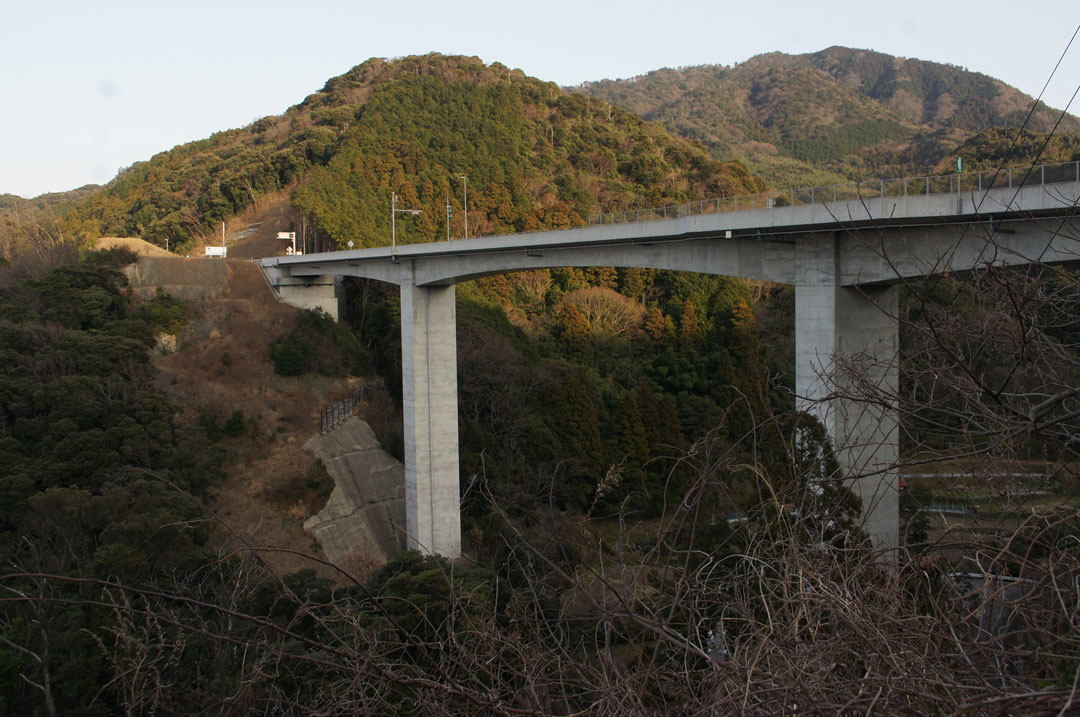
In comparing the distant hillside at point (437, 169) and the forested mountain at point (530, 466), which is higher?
the distant hillside at point (437, 169)

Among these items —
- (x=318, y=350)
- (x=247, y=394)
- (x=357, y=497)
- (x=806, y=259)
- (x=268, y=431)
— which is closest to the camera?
(x=806, y=259)

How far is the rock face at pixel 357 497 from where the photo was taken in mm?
25219

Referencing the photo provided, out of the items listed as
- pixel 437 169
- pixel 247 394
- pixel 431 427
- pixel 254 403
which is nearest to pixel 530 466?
pixel 431 427

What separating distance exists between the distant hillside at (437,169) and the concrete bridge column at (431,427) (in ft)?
69.1

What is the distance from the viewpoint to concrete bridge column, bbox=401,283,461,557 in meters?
24.7

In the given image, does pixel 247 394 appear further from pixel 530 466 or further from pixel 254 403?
pixel 530 466

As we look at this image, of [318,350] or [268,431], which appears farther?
[318,350]

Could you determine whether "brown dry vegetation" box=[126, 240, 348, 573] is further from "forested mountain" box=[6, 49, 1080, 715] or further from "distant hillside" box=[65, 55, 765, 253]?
"distant hillside" box=[65, 55, 765, 253]

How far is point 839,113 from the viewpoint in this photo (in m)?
104

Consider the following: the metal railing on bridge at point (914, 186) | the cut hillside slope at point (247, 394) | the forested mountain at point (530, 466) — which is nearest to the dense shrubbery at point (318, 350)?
the forested mountain at point (530, 466)

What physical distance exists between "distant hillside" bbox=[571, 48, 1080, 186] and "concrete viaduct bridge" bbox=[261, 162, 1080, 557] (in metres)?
53.8

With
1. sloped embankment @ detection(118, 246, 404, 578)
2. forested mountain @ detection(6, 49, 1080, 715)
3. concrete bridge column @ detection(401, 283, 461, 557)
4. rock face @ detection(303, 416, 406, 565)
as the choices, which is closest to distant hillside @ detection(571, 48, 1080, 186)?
forested mountain @ detection(6, 49, 1080, 715)

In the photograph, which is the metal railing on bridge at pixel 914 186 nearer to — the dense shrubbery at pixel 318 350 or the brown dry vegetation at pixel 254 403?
the brown dry vegetation at pixel 254 403

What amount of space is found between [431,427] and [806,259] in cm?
1380
